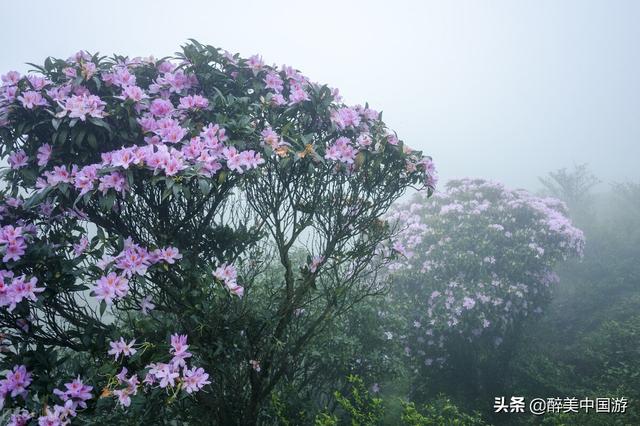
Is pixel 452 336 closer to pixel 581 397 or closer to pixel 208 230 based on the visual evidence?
pixel 581 397

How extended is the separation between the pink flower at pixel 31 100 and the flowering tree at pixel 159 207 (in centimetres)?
1

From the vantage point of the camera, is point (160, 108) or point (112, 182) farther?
point (160, 108)

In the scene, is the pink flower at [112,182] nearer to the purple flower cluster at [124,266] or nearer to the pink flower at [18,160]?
the purple flower cluster at [124,266]

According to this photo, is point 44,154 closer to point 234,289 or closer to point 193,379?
point 234,289

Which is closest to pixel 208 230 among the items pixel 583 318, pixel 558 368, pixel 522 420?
pixel 522 420

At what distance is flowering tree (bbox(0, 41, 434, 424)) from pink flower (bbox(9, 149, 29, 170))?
13 mm

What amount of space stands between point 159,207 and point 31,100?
0.95 meters

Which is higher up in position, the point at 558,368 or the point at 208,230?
the point at 558,368

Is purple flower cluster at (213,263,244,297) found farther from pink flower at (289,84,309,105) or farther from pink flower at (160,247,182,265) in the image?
pink flower at (289,84,309,105)

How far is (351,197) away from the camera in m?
3.38

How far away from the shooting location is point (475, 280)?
25.9 ft

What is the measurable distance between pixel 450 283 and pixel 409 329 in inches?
47.5

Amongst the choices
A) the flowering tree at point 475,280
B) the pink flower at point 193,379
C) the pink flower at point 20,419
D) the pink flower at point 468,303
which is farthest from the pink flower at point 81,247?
the pink flower at point 468,303

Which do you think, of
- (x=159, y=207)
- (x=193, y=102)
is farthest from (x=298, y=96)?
(x=159, y=207)
